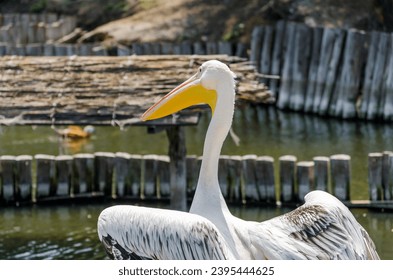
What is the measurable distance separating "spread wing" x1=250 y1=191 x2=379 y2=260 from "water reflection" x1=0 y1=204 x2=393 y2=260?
13.5 ft

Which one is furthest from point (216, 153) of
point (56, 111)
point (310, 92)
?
point (310, 92)

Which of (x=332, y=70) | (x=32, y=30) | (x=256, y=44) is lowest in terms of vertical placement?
(x=332, y=70)

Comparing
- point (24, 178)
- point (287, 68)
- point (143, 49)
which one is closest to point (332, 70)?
point (287, 68)

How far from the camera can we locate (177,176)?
14.5 meters

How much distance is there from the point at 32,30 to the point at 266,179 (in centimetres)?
1536

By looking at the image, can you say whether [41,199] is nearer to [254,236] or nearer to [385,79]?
[254,236]

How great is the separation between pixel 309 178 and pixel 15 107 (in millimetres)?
4685

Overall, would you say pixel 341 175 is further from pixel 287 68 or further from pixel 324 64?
pixel 287 68

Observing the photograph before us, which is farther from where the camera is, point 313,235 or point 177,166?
point 177,166

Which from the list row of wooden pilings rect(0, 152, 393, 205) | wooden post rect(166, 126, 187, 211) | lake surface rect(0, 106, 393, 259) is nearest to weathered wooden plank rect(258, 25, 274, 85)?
lake surface rect(0, 106, 393, 259)

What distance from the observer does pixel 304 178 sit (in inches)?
600

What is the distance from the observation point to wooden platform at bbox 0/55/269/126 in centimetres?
1362

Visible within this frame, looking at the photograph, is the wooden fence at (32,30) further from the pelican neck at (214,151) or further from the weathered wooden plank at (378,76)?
the pelican neck at (214,151)

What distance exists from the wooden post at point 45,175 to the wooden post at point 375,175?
510 centimetres
